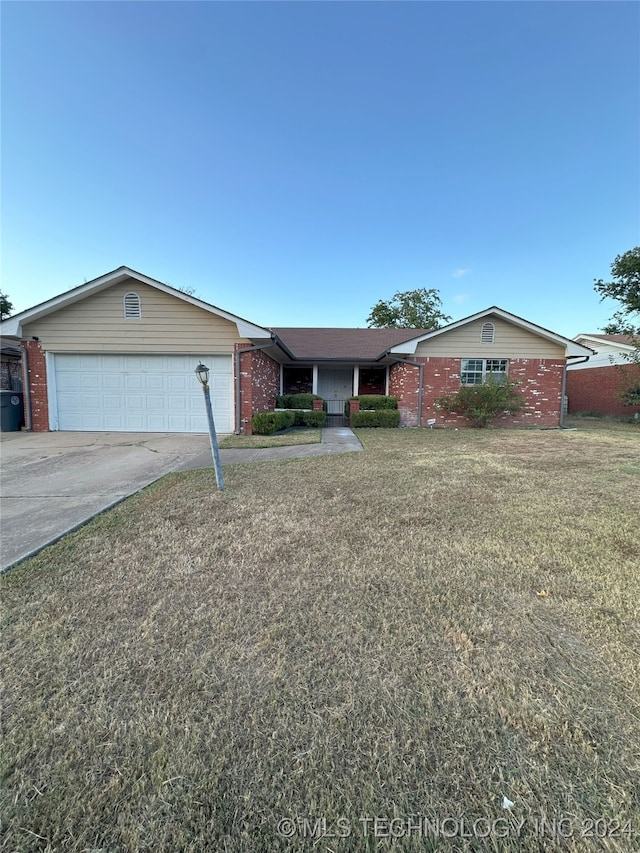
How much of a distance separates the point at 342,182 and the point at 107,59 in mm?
7966

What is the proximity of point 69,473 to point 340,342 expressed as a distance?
1308 centimetres

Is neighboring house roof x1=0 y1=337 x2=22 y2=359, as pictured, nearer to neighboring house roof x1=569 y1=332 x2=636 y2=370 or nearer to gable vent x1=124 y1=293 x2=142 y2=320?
gable vent x1=124 y1=293 x2=142 y2=320

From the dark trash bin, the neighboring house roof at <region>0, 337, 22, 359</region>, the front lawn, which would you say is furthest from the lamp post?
the neighboring house roof at <region>0, 337, 22, 359</region>

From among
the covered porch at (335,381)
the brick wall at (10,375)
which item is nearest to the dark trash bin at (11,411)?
the brick wall at (10,375)

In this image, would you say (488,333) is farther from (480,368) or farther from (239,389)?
(239,389)

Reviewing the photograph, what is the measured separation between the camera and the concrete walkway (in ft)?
12.3

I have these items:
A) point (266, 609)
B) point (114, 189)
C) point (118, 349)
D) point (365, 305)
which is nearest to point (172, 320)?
point (118, 349)

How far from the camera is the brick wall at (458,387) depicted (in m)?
13.2

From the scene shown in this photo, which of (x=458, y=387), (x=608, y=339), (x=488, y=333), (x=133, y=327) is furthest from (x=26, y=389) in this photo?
(x=608, y=339)

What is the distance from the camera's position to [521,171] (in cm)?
1253

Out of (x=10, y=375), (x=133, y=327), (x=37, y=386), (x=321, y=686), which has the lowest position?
(x=321, y=686)

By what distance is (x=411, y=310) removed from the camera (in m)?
32.8

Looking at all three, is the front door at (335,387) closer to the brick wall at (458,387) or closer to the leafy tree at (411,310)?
the brick wall at (458,387)

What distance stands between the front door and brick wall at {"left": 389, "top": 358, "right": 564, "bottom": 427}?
14.6 ft
